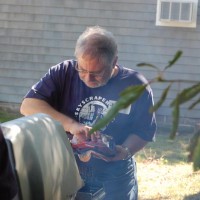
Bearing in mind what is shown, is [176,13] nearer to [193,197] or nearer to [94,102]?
[193,197]

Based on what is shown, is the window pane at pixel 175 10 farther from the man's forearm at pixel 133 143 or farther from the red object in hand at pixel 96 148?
the red object in hand at pixel 96 148

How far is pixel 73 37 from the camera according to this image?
33.7 feet

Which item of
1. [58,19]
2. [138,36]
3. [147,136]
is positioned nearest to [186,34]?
[138,36]

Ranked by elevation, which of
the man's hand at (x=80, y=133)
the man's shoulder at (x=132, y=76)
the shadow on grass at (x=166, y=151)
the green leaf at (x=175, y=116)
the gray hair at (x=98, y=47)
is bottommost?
the shadow on grass at (x=166, y=151)

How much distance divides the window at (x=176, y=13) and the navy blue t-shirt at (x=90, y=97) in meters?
6.72

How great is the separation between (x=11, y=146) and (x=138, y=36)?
821 cm

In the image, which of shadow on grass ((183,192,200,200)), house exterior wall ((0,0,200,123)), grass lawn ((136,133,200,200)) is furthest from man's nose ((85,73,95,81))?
house exterior wall ((0,0,200,123))

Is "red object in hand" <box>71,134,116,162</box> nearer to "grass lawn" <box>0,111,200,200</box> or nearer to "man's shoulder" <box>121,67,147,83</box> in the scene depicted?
"man's shoulder" <box>121,67,147,83</box>

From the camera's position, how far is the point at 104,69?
10.0 feet

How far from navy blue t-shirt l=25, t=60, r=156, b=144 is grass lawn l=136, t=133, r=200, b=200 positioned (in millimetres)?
2482

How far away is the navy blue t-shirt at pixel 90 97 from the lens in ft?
10.3

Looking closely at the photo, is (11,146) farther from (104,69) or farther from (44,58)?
(44,58)

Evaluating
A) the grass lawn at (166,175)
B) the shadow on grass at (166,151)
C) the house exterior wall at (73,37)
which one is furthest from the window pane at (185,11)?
the grass lawn at (166,175)

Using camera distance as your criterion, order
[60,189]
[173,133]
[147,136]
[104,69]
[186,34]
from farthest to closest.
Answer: [186,34], [147,136], [104,69], [60,189], [173,133]
